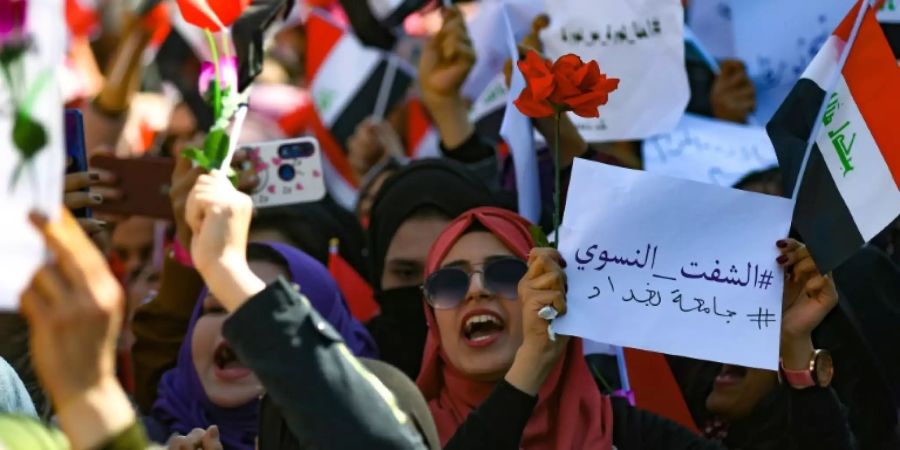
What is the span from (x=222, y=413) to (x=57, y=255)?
75.2 inches

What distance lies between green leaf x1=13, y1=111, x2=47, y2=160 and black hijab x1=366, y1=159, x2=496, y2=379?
236 cm

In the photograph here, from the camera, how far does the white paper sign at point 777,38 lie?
4.65 m

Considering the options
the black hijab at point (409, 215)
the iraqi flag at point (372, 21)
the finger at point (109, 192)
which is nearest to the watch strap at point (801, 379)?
the black hijab at point (409, 215)

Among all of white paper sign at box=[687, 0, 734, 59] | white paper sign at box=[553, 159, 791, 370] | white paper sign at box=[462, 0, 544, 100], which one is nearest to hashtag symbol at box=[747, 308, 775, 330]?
white paper sign at box=[553, 159, 791, 370]

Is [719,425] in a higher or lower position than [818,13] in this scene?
lower

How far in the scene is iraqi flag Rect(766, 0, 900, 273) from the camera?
3336 mm

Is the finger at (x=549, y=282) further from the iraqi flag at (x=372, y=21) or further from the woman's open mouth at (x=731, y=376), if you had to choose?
the iraqi flag at (x=372, y=21)

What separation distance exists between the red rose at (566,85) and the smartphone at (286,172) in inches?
46.4

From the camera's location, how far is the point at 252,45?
377 centimetres

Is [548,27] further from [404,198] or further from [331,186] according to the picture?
[331,186]

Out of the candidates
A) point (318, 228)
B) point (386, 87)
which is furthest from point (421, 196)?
point (386, 87)

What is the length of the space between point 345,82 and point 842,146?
3202 mm

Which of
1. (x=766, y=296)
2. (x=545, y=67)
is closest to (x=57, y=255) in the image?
(x=545, y=67)

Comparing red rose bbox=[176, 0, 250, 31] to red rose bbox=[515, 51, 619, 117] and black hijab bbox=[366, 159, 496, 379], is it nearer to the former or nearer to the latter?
red rose bbox=[515, 51, 619, 117]
